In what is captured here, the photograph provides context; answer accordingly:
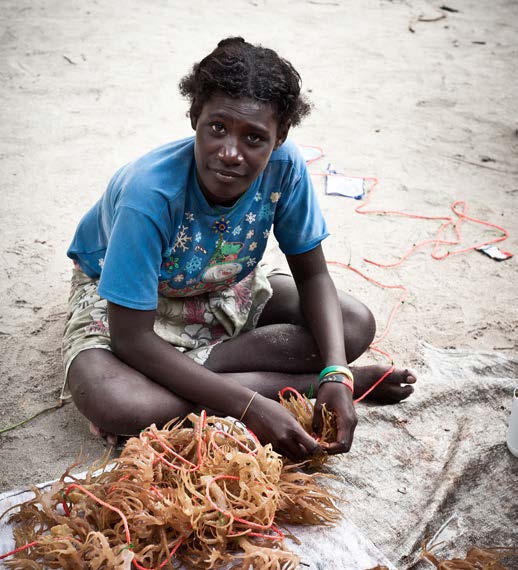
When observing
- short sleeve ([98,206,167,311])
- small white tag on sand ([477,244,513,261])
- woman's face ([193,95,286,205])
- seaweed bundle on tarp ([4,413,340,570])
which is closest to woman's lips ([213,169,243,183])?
woman's face ([193,95,286,205])

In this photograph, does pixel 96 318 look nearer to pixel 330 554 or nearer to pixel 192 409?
pixel 192 409

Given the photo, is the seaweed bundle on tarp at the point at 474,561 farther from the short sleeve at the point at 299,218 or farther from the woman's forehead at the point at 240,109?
Result: the woman's forehead at the point at 240,109

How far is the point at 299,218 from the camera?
7.47 feet

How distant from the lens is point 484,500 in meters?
2.06

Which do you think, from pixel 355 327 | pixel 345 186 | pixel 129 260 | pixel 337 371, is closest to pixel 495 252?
pixel 345 186

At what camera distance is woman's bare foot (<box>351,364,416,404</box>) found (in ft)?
7.73

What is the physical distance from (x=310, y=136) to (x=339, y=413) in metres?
3.10

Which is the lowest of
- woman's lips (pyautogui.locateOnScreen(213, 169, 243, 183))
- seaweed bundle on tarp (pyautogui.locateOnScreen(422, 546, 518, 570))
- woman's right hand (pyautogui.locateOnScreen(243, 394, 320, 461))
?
seaweed bundle on tarp (pyautogui.locateOnScreen(422, 546, 518, 570))

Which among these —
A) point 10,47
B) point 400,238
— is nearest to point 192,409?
point 400,238

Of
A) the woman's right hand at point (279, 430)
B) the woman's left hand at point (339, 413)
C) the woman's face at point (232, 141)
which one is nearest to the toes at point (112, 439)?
the woman's right hand at point (279, 430)

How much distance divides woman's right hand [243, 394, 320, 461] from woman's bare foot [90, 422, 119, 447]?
1.46ft

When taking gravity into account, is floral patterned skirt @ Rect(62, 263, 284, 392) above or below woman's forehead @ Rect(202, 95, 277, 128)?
below

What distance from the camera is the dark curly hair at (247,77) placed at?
1.84m

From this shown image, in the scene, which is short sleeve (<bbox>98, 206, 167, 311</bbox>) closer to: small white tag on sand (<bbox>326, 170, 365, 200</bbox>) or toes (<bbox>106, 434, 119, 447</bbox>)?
toes (<bbox>106, 434, 119, 447</bbox>)
